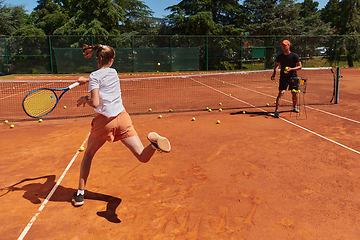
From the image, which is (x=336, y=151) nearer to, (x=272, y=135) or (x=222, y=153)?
(x=272, y=135)

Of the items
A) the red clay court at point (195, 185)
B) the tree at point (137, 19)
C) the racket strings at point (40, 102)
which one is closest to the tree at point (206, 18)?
the tree at point (137, 19)

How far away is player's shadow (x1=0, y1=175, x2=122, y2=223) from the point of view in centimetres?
345

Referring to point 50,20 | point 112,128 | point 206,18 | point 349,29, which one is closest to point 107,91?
point 112,128

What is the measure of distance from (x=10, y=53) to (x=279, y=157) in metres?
23.7

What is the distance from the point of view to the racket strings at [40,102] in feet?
12.9

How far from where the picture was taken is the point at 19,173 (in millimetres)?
4418

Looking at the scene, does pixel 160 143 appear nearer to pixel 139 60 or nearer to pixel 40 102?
pixel 40 102

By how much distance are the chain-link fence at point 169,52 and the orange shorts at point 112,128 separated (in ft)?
62.2

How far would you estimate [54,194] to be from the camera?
3.79 metres

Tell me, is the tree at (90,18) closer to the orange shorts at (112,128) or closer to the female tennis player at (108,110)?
the female tennis player at (108,110)

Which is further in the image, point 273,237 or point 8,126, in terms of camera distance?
point 8,126

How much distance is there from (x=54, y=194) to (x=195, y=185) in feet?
6.07

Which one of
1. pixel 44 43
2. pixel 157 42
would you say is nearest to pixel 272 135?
pixel 157 42

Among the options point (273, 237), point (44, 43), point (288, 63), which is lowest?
point (273, 237)
